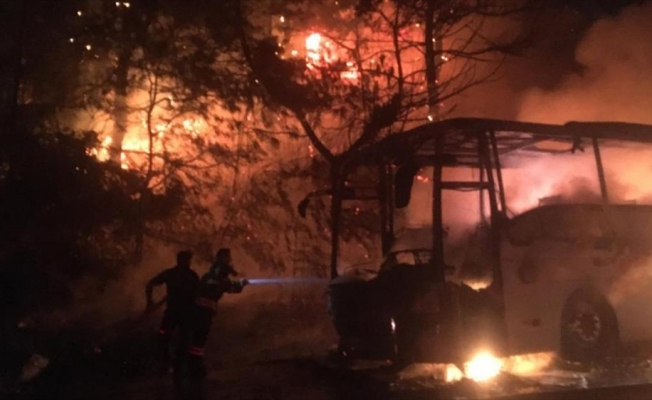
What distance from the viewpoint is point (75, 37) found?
10.7m

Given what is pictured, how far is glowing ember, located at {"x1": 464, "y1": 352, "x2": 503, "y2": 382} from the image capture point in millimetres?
6754

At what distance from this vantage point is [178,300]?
755cm

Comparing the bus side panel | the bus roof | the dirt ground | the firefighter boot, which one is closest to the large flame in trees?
the bus roof

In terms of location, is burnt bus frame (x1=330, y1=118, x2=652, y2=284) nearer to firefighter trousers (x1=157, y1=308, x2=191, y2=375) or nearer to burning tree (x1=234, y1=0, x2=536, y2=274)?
firefighter trousers (x1=157, y1=308, x2=191, y2=375)

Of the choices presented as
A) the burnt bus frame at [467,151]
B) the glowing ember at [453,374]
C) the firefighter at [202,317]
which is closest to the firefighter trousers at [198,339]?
the firefighter at [202,317]

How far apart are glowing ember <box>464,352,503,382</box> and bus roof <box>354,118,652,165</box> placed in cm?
196

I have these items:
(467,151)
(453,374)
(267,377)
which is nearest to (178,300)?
(267,377)

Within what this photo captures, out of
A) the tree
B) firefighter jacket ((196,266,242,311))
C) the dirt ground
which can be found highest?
the tree

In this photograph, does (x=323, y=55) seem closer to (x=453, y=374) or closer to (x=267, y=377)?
(x=267, y=377)

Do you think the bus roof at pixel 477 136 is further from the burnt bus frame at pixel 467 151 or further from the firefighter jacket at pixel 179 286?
the firefighter jacket at pixel 179 286

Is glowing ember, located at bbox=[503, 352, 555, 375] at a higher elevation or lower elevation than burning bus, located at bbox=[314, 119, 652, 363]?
lower

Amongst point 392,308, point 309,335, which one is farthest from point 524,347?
point 309,335

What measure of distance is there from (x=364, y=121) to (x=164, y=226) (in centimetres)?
357

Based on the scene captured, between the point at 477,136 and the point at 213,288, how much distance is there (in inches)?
124
